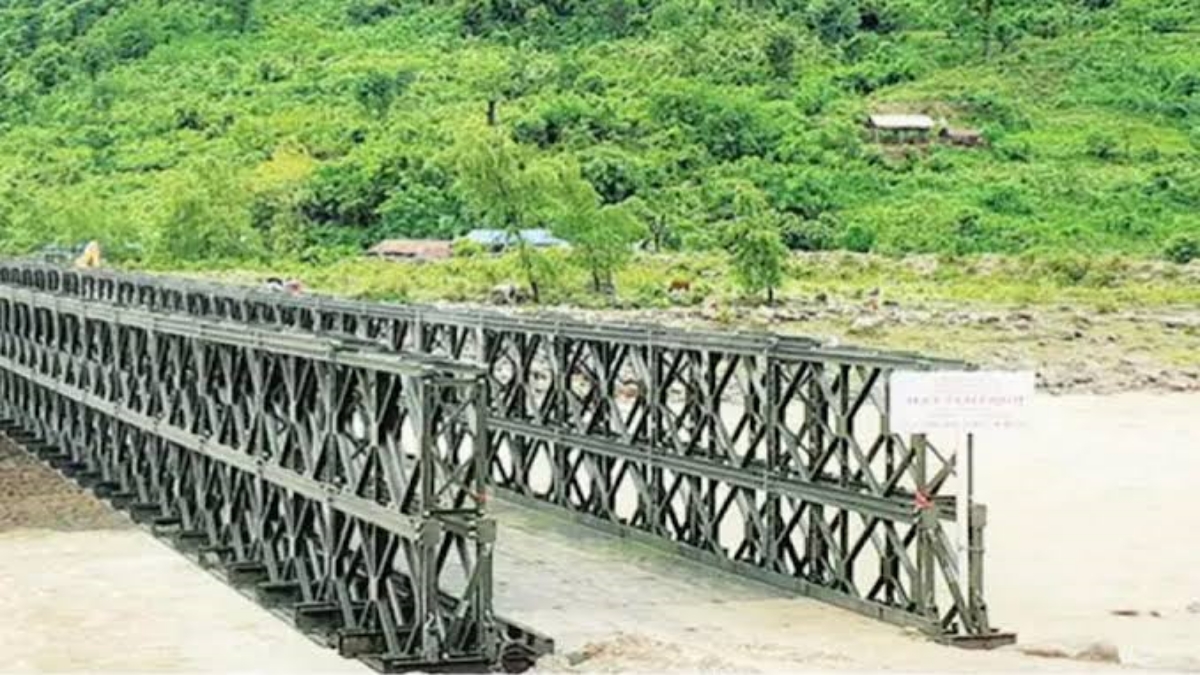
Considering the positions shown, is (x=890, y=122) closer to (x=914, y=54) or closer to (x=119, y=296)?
(x=914, y=54)

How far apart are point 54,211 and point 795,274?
4038 cm

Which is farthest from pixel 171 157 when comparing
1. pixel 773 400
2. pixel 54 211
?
pixel 773 400

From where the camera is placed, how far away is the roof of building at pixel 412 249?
Answer: 90.6 m

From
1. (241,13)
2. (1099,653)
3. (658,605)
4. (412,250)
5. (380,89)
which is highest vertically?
(241,13)

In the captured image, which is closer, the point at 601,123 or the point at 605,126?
the point at 605,126

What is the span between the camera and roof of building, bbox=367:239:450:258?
90.6 meters

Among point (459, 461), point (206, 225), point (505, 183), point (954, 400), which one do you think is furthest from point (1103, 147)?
point (459, 461)

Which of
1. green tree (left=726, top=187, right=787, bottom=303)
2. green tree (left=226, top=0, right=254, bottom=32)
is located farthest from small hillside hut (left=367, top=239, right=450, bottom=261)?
green tree (left=226, top=0, right=254, bottom=32)

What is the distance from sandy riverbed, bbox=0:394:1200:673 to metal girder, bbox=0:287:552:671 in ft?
2.11

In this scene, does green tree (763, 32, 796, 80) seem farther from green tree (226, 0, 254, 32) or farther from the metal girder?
the metal girder

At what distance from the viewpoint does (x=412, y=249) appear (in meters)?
92.5

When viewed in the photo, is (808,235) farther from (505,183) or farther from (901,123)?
(901,123)

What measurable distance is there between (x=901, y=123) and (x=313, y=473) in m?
96.5

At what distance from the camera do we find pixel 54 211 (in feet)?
346
